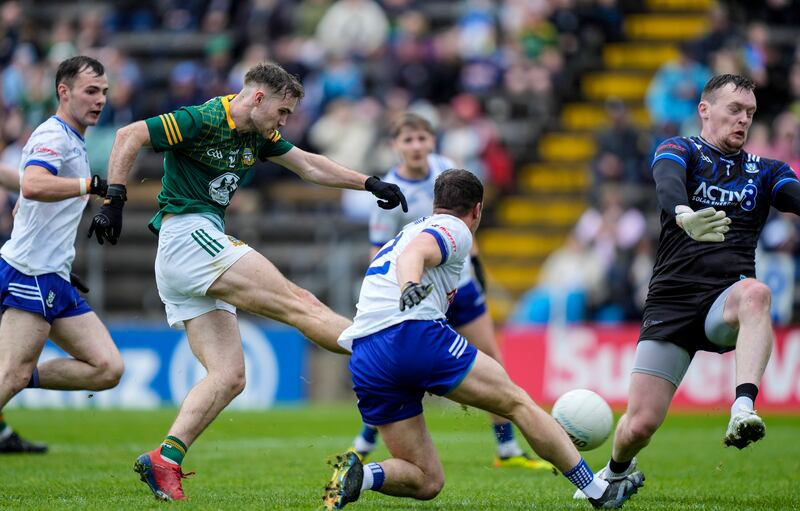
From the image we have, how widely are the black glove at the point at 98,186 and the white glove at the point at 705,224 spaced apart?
3762mm

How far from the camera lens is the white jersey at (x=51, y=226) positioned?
373 inches

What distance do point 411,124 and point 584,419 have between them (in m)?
3.62

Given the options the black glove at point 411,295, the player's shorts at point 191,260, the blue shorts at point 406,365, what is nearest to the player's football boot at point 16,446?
the player's shorts at point 191,260

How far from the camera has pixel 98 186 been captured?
8.48m

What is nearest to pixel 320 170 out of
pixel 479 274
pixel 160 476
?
pixel 160 476

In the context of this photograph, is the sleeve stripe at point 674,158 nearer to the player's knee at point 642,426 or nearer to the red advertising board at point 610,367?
the player's knee at point 642,426

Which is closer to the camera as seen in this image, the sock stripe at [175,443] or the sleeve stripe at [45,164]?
the sock stripe at [175,443]

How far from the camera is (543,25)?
23.4 meters

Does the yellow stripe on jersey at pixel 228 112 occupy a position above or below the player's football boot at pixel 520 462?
above

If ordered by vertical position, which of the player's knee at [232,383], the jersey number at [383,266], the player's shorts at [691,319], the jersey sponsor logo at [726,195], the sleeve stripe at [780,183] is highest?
the sleeve stripe at [780,183]

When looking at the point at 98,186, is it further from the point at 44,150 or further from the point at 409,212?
the point at 409,212

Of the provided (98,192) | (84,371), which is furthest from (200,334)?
(84,371)

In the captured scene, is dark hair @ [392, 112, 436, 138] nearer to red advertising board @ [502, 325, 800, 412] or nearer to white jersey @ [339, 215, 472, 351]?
white jersey @ [339, 215, 472, 351]

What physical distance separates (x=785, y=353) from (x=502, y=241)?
20.1 feet
